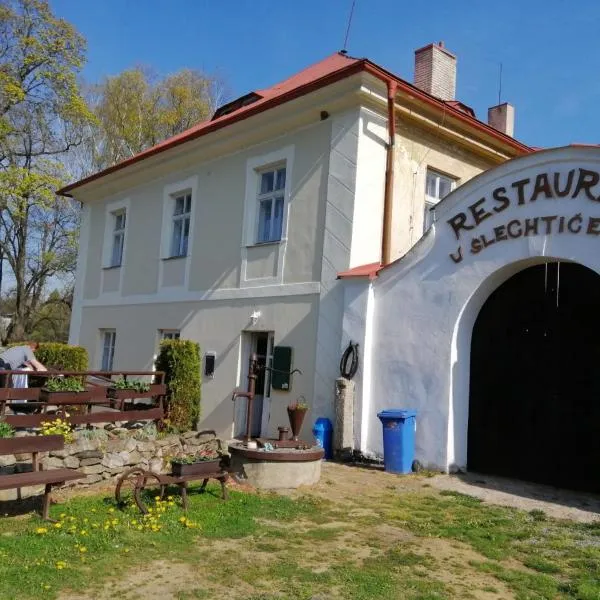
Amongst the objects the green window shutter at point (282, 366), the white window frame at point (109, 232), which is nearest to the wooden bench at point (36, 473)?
the green window shutter at point (282, 366)

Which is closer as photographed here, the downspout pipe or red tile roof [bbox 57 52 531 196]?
red tile roof [bbox 57 52 531 196]

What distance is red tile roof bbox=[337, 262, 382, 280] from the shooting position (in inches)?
385

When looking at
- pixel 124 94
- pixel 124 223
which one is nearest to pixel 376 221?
pixel 124 223

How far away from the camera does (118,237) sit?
17312mm

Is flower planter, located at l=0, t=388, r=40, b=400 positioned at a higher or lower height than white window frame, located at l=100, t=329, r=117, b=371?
lower

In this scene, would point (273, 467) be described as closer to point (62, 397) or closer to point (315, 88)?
point (62, 397)

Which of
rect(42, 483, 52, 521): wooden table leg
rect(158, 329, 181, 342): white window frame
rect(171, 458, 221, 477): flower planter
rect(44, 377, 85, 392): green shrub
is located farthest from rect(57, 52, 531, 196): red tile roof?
rect(42, 483, 52, 521): wooden table leg

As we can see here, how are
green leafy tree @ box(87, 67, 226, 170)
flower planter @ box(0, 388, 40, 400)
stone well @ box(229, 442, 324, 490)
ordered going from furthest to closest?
green leafy tree @ box(87, 67, 226, 170), flower planter @ box(0, 388, 40, 400), stone well @ box(229, 442, 324, 490)

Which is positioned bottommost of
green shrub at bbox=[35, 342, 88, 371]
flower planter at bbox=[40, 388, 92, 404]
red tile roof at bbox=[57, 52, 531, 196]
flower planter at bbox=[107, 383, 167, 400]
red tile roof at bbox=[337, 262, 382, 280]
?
flower planter at bbox=[40, 388, 92, 404]

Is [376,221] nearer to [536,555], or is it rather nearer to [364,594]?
[536,555]

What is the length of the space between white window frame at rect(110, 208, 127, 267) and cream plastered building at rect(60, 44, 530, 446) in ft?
2.33

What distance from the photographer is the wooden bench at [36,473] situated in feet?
18.8

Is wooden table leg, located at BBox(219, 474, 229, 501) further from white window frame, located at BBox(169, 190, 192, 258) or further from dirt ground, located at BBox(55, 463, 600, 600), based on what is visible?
white window frame, located at BBox(169, 190, 192, 258)

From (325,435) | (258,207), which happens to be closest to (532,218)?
(325,435)
